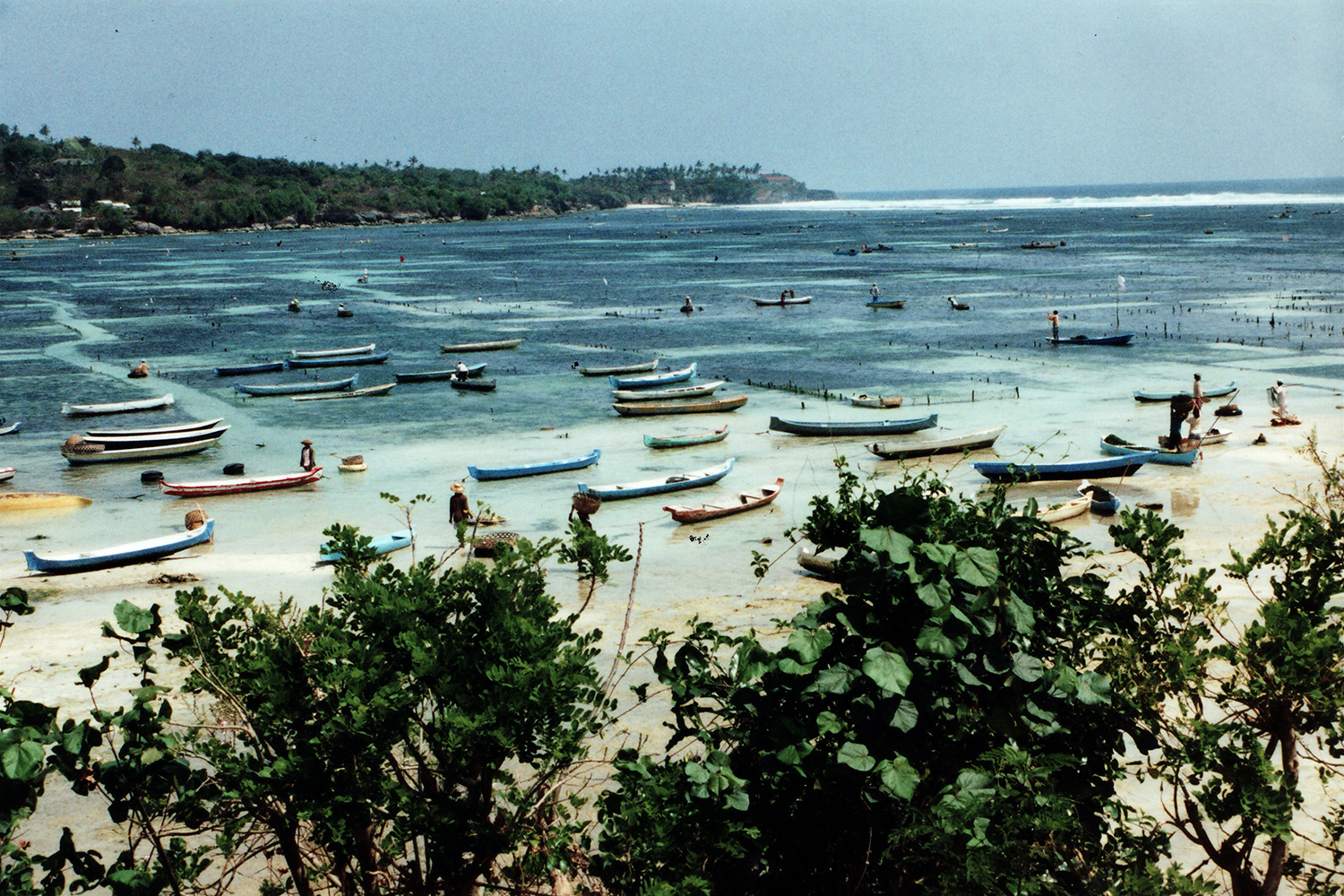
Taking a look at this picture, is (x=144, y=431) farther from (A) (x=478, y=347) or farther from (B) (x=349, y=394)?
(A) (x=478, y=347)

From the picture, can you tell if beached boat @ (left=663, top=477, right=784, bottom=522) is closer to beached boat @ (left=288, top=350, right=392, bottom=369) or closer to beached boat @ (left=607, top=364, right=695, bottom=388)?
beached boat @ (left=607, top=364, right=695, bottom=388)

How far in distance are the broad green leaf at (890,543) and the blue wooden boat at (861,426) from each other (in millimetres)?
23849

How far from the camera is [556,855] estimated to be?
216 inches

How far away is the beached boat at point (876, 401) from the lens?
3394 cm

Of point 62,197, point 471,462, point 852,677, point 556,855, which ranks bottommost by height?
point 471,462

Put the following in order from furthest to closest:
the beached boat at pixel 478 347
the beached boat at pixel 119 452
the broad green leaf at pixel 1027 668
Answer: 1. the beached boat at pixel 478 347
2. the beached boat at pixel 119 452
3. the broad green leaf at pixel 1027 668

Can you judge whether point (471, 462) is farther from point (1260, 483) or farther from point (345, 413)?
point (1260, 483)

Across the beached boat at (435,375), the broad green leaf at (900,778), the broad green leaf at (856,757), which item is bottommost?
the beached boat at (435,375)

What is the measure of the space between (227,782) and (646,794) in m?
2.15

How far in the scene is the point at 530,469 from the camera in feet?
86.8

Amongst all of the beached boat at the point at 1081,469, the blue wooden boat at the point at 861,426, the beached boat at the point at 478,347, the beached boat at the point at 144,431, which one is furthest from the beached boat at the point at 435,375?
the beached boat at the point at 1081,469

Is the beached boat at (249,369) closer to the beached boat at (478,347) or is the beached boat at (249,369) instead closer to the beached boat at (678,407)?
the beached boat at (478,347)

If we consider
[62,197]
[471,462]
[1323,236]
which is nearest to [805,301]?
[471,462]

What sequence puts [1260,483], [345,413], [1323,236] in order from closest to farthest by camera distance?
→ [1260,483] → [345,413] → [1323,236]
